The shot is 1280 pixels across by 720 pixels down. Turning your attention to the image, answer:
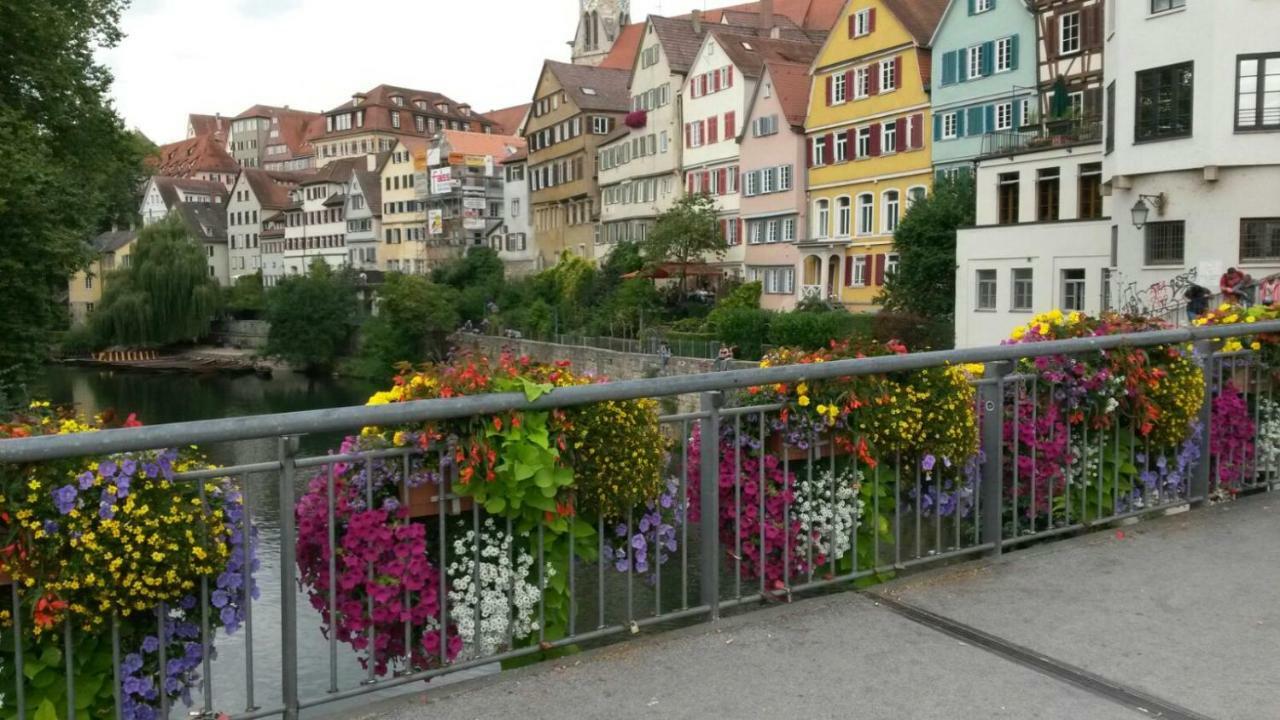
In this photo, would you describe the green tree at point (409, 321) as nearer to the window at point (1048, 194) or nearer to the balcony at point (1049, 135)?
the balcony at point (1049, 135)

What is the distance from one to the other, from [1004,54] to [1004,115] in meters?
1.96

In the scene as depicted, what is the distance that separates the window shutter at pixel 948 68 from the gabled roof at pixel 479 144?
49186 millimetres

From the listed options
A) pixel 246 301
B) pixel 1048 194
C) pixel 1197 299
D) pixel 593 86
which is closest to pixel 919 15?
pixel 1048 194

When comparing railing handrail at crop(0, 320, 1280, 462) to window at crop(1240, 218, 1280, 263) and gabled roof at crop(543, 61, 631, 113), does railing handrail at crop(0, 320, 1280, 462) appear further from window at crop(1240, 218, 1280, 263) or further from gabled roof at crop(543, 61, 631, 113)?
gabled roof at crop(543, 61, 631, 113)

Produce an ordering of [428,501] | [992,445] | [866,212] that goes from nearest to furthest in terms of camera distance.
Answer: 1. [428,501]
2. [992,445]
3. [866,212]

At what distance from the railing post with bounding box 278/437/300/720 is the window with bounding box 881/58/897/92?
43033 millimetres

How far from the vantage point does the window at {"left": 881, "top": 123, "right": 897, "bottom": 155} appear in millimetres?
44312

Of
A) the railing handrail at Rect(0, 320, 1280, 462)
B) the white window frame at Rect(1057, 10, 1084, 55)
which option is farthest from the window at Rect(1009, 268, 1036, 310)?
the railing handrail at Rect(0, 320, 1280, 462)

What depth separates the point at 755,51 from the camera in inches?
2164

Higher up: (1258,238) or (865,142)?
(865,142)

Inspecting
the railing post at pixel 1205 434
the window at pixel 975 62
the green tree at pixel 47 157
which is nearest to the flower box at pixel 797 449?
the railing post at pixel 1205 434

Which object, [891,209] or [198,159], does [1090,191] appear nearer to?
[891,209]

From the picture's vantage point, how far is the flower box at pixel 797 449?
5020mm

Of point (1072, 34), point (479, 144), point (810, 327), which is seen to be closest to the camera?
point (1072, 34)
